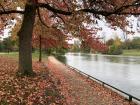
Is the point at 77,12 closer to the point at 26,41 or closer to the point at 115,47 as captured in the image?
the point at 26,41

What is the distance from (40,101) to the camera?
1356 centimetres

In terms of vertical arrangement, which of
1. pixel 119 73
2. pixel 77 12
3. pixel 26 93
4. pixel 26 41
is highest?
pixel 77 12

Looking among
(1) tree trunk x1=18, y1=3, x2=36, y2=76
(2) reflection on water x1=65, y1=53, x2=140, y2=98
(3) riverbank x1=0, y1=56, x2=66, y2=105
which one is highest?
(1) tree trunk x1=18, y1=3, x2=36, y2=76

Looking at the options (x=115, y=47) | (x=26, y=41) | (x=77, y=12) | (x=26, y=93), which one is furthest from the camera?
(x=115, y=47)

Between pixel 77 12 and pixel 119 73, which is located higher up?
pixel 77 12

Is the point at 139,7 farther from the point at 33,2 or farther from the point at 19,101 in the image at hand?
the point at 19,101

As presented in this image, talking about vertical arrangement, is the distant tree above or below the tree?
below

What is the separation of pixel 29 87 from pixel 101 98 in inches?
143

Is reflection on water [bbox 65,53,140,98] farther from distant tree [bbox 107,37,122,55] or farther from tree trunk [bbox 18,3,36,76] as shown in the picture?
distant tree [bbox 107,37,122,55]

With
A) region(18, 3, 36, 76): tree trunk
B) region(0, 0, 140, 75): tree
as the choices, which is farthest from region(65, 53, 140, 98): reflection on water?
region(18, 3, 36, 76): tree trunk

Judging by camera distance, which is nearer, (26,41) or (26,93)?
(26,93)

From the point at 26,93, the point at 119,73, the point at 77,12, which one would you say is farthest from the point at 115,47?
the point at 26,93

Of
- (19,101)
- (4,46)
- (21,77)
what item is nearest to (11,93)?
(19,101)

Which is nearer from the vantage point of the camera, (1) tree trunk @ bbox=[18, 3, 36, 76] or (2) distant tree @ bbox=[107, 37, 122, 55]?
(1) tree trunk @ bbox=[18, 3, 36, 76]
